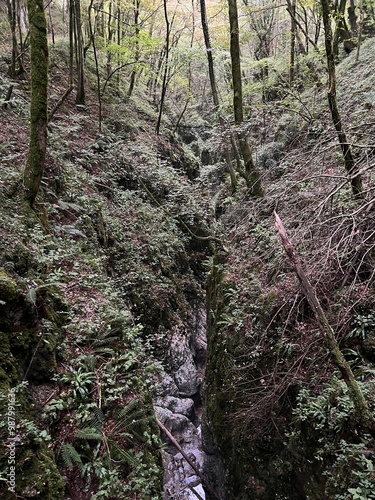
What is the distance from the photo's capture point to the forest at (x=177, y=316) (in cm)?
331

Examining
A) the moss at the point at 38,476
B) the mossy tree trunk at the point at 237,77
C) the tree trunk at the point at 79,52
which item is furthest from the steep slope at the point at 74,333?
the mossy tree trunk at the point at 237,77

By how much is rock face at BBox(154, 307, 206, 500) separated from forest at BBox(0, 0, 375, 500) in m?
0.06

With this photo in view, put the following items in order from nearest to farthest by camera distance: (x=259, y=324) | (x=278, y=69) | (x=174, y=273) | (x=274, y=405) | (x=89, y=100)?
(x=274, y=405)
(x=259, y=324)
(x=174, y=273)
(x=278, y=69)
(x=89, y=100)

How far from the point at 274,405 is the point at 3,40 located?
15044 millimetres

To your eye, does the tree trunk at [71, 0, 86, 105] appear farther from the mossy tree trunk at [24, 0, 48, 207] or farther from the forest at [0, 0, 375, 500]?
the mossy tree trunk at [24, 0, 48, 207]

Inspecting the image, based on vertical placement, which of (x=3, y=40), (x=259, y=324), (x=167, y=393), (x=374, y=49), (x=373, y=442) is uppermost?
(x=3, y=40)

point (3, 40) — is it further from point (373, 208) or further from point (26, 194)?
point (373, 208)

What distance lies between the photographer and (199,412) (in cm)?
1012

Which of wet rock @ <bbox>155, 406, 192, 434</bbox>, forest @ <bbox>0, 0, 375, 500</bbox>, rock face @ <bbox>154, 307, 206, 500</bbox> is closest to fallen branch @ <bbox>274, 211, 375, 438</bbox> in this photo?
forest @ <bbox>0, 0, 375, 500</bbox>

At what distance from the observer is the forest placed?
331 centimetres

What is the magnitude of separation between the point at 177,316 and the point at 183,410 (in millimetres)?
2648

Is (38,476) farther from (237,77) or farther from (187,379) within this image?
(237,77)

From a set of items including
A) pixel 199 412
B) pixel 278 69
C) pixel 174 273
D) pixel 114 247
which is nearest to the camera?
pixel 114 247

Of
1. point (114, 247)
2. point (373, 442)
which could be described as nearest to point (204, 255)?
point (114, 247)
